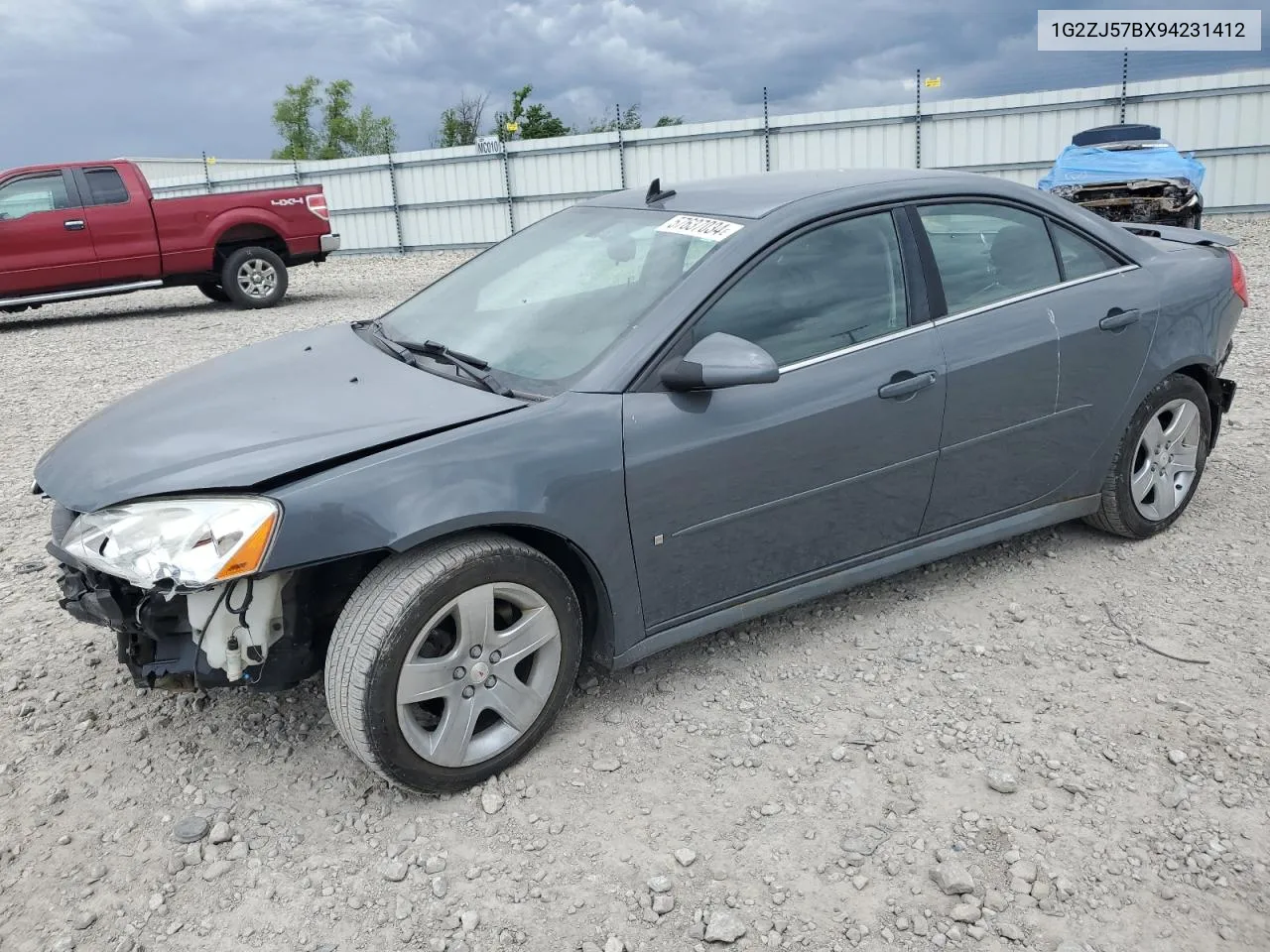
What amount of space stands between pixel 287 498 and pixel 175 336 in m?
9.66

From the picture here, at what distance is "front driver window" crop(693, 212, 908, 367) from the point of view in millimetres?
3141

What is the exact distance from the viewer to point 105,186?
1227 centimetres

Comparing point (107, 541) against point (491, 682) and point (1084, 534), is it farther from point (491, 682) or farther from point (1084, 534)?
point (1084, 534)

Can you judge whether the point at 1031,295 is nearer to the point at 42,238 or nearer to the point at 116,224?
the point at 116,224

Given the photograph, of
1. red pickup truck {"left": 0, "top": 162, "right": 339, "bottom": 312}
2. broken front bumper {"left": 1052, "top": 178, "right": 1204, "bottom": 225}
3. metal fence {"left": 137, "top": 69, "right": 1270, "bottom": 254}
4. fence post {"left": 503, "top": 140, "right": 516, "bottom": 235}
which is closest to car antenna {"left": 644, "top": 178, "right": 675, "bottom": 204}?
broken front bumper {"left": 1052, "top": 178, "right": 1204, "bottom": 225}

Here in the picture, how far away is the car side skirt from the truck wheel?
11.1 metres

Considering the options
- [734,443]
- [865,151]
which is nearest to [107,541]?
[734,443]

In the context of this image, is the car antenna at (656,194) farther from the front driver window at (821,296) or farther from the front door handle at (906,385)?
the front door handle at (906,385)

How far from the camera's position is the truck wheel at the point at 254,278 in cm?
1280

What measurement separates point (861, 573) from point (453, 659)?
4.79ft

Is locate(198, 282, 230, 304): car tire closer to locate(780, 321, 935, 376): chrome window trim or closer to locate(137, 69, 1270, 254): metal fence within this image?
locate(137, 69, 1270, 254): metal fence

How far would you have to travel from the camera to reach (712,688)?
332cm

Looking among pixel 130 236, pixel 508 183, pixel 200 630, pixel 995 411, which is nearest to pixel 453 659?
pixel 200 630

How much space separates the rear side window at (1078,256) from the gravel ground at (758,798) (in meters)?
1.16
